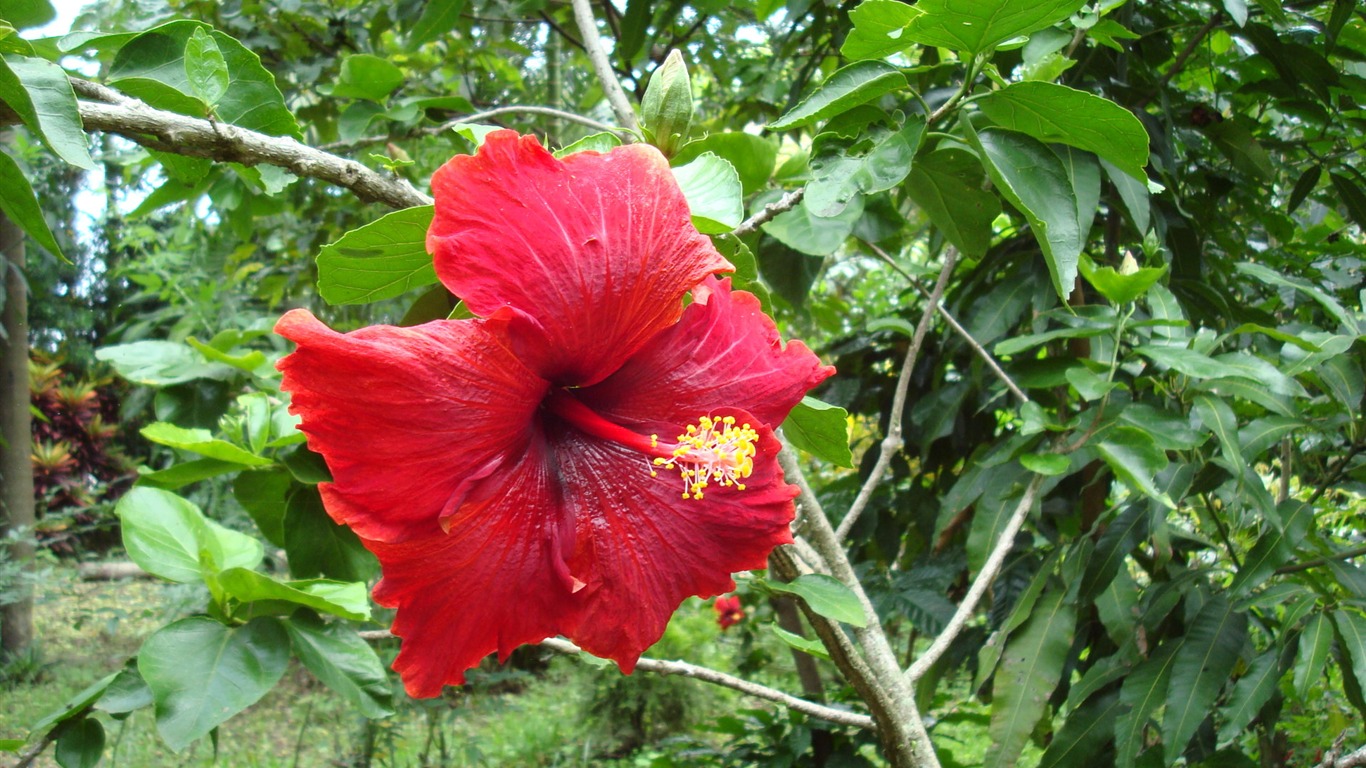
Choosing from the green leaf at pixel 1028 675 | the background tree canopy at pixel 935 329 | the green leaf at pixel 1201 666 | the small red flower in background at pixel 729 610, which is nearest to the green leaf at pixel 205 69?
the background tree canopy at pixel 935 329

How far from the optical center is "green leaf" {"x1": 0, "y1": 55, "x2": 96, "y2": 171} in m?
0.64

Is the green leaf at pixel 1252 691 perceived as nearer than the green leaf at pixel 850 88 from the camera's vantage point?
No

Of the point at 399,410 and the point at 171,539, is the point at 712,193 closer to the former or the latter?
the point at 399,410

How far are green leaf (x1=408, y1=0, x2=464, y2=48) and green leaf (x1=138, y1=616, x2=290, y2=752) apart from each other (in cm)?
132

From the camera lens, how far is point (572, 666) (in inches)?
197

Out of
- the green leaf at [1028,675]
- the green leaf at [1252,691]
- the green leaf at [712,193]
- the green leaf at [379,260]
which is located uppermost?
the green leaf at [712,193]

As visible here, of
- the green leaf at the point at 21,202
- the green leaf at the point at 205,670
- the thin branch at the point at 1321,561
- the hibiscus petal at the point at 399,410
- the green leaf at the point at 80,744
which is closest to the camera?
the hibiscus petal at the point at 399,410

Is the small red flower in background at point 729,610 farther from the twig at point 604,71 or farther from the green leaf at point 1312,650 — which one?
the twig at point 604,71

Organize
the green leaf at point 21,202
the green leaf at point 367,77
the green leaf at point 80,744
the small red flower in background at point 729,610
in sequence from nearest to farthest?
1. the green leaf at point 21,202
2. the green leaf at point 80,744
3. the green leaf at point 367,77
4. the small red flower in background at point 729,610

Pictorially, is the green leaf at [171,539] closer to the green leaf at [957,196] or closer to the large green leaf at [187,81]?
the large green leaf at [187,81]

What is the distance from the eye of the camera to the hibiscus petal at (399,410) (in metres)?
0.62

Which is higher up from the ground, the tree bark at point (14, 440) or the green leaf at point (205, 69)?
the green leaf at point (205, 69)

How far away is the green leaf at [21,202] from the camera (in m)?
0.72

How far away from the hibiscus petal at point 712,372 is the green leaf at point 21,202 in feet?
1.43
